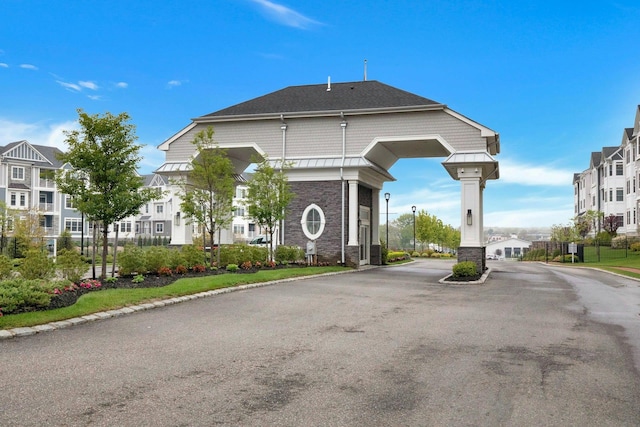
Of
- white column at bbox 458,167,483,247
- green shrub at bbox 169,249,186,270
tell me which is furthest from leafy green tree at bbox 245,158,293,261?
white column at bbox 458,167,483,247

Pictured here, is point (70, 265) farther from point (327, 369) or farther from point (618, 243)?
point (618, 243)

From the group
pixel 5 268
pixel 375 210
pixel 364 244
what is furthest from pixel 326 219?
pixel 5 268

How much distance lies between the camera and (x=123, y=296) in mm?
12023

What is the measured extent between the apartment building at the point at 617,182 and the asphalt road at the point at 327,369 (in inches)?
1741

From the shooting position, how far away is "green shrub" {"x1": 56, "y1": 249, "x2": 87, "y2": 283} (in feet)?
43.3

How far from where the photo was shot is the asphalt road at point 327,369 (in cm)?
502

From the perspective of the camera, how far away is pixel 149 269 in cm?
1741

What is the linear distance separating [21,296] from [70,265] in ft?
11.1

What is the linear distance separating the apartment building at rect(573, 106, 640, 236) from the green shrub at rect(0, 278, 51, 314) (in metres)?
48.7

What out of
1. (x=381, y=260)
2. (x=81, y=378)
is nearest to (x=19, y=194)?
(x=381, y=260)

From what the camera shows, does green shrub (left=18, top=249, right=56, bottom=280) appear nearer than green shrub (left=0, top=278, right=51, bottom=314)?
No

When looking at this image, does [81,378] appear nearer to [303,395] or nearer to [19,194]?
[303,395]

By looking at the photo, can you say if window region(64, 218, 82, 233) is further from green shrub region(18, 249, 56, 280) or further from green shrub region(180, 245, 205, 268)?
green shrub region(18, 249, 56, 280)

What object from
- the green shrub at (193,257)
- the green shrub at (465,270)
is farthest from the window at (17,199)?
the green shrub at (465,270)
